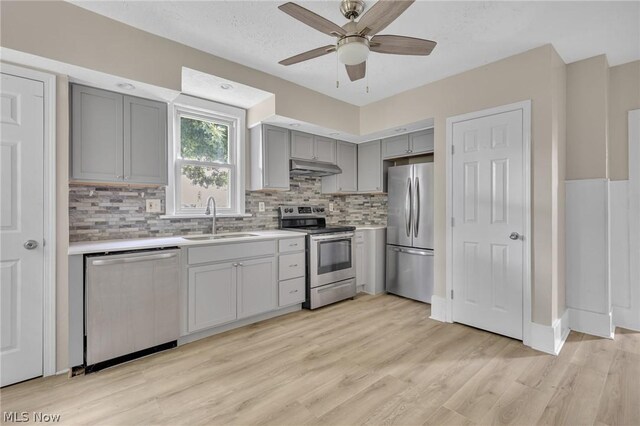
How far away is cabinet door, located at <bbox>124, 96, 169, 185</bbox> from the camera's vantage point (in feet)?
8.52

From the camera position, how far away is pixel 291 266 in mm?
3432

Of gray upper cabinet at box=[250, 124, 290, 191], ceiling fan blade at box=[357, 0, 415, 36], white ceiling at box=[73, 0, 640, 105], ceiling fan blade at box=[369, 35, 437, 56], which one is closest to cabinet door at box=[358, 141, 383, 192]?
gray upper cabinet at box=[250, 124, 290, 191]

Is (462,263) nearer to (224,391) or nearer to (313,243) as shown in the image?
(313,243)

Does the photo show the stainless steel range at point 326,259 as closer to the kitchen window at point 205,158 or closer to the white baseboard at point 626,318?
the kitchen window at point 205,158

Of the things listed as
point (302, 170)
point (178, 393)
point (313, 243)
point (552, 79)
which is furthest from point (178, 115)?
point (552, 79)

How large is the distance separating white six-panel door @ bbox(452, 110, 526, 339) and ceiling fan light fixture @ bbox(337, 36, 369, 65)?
1708 mm

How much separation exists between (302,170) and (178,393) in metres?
2.79

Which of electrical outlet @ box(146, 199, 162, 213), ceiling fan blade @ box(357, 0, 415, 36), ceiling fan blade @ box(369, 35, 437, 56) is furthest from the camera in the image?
electrical outlet @ box(146, 199, 162, 213)

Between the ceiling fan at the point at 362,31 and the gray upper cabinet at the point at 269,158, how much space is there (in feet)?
5.29

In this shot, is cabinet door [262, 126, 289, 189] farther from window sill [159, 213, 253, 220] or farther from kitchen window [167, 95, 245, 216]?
window sill [159, 213, 253, 220]

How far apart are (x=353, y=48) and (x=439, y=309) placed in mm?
2739

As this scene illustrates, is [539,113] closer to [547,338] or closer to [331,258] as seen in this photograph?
[547,338]

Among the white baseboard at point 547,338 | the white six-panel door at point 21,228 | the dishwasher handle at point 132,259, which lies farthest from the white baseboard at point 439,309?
the white six-panel door at point 21,228

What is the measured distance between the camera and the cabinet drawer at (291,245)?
3.35m
